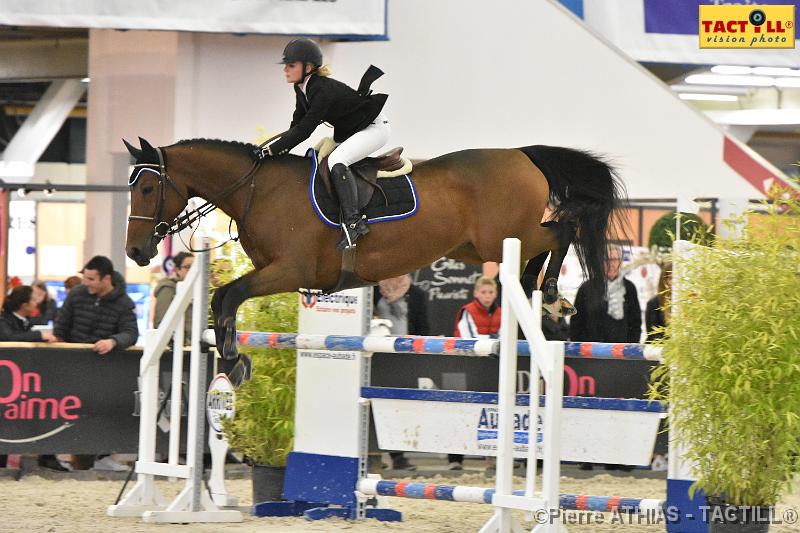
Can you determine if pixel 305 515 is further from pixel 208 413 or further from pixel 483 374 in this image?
pixel 483 374

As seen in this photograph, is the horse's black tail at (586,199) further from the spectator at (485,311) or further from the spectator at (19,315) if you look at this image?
the spectator at (19,315)

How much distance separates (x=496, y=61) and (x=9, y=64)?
6.06 metres

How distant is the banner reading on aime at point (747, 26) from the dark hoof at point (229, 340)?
7.06 m

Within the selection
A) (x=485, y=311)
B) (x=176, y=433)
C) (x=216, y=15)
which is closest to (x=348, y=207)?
(x=176, y=433)

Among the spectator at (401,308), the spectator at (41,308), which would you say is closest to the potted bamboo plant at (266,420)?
the spectator at (401,308)

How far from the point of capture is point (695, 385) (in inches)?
163

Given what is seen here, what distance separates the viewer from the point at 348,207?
5090 mm

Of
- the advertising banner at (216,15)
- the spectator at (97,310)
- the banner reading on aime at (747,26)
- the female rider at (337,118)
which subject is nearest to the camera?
the female rider at (337,118)

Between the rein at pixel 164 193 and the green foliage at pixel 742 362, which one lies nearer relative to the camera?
the green foliage at pixel 742 362

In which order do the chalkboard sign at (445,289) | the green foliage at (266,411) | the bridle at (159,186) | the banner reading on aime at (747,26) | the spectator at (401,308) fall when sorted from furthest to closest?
the banner reading on aime at (747,26) → the chalkboard sign at (445,289) → the spectator at (401,308) → the green foliage at (266,411) → the bridle at (159,186)

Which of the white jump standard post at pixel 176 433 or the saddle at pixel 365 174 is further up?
the saddle at pixel 365 174

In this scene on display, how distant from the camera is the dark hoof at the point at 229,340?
196 inches

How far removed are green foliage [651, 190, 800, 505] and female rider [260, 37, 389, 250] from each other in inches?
61.6

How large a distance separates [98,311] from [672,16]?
637 centimetres
